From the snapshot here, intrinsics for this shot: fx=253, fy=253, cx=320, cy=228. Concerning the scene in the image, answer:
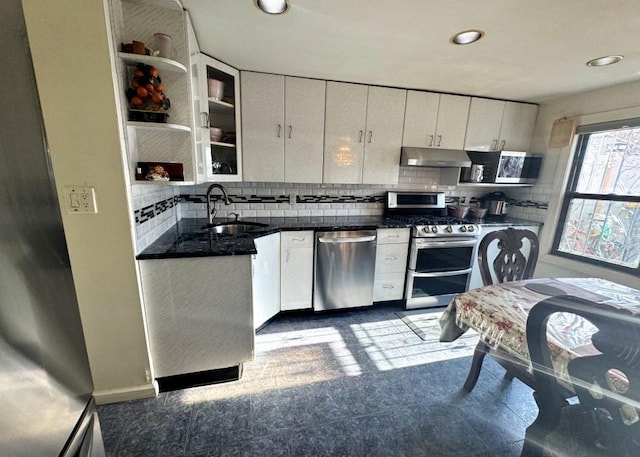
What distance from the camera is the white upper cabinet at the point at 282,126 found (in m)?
2.29

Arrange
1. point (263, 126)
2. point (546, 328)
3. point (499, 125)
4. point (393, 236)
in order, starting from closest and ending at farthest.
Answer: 1. point (546, 328)
2. point (263, 126)
3. point (393, 236)
4. point (499, 125)

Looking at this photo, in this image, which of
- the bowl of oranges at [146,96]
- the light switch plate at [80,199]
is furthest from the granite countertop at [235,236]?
the bowl of oranges at [146,96]

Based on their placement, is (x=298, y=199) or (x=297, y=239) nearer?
(x=297, y=239)

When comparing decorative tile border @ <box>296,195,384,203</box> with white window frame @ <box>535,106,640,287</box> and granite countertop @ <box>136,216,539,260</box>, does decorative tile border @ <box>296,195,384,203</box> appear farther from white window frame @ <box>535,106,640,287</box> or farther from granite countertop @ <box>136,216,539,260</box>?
white window frame @ <box>535,106,640,287</box>

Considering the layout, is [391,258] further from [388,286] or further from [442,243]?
[442,243]

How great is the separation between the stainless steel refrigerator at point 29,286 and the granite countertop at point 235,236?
85cm

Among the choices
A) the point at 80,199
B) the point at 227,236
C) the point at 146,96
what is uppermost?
the point at 146,96

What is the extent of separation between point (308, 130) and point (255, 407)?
2243 millimetres

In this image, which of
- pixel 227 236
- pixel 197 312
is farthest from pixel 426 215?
pixel 197 312

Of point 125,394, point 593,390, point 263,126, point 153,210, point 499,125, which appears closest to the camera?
point 593,390

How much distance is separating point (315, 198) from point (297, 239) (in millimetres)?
685

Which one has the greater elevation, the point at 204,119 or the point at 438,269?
the point at 204,119

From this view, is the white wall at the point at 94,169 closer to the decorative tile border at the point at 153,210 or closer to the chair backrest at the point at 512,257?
the decorative tile border at the point at 153,210

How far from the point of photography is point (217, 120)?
2191 mm
